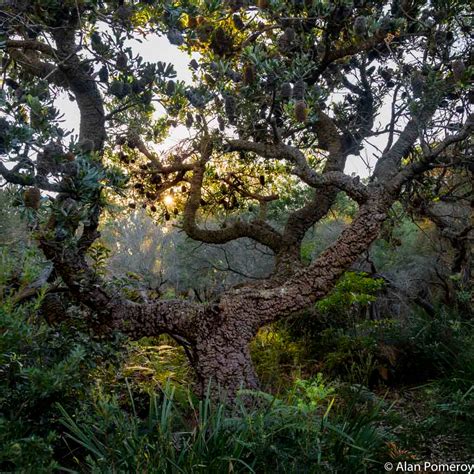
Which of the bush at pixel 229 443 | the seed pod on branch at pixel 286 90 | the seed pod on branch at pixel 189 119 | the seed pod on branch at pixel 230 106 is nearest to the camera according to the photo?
the bush at pixel 229 443

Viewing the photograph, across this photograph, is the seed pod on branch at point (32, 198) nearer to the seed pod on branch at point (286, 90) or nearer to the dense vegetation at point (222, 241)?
the dense vegetation at point (222, 241)

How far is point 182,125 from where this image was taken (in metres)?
5.07

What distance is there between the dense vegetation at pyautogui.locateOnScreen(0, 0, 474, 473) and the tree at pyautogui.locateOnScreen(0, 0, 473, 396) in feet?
0.07

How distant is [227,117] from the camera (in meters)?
4.82

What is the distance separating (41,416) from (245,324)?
68.1 inches

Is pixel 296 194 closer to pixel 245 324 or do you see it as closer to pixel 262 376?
pixel 262 376

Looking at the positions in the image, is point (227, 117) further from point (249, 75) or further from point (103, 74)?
point (103, 74)

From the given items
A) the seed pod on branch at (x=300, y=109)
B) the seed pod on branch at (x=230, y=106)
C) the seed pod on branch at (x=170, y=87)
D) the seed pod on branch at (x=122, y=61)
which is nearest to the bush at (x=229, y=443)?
the seed pod on branch at (x=300, y=109)

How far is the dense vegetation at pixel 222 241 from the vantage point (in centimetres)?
256

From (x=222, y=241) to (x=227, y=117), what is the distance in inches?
68.6

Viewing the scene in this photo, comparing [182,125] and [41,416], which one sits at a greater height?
[182,125]

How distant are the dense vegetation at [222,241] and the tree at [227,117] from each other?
22mm

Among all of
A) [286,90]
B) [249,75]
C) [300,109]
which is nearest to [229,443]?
[300,109]

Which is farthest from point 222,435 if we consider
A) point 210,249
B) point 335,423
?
point 210,249
